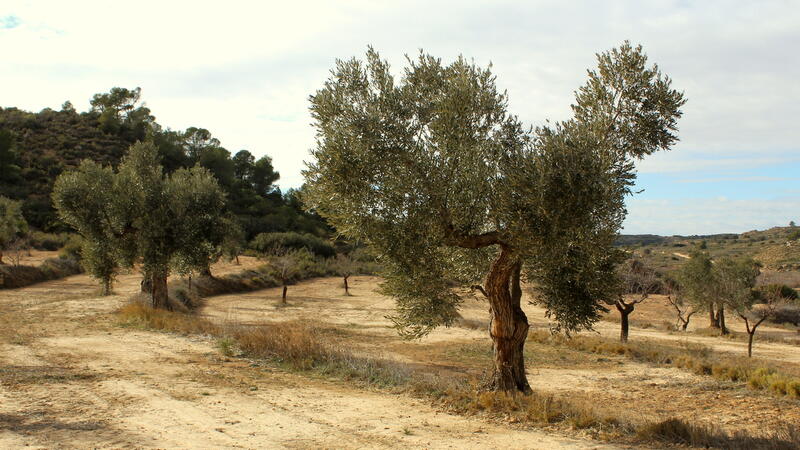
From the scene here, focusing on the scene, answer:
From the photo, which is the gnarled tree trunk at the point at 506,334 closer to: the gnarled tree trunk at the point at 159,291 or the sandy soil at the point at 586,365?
the sandy soil at the point at 586,365

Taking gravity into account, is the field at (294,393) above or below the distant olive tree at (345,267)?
below

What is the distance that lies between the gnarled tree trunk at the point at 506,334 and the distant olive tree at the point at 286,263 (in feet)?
104

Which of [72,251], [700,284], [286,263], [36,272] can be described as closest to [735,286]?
[700,284]

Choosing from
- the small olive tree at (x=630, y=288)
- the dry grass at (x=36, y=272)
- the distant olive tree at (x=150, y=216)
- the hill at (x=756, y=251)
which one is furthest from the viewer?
the hill at (x=756, y=251)

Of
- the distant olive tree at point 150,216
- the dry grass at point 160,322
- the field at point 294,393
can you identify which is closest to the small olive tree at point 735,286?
the field at point 294,393

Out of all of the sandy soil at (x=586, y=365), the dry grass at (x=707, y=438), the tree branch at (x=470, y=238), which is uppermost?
the tree branch at (x=470, y=238)

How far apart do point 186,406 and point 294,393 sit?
2.58m

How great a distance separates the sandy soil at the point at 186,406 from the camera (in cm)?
941

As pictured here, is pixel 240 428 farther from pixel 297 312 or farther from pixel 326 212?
pixel 297 312

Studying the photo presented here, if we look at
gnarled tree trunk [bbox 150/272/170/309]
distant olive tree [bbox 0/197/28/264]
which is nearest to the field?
gnarled tree trunk [bbox 150/272/170/309]

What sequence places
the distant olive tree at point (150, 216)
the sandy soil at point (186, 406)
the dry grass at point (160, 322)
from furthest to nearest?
the distant olive tree at point (150, 216), the dry grass at point (160, 322), the sandy soil at point (186, 406)

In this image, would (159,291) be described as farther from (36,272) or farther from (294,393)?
(36,272)

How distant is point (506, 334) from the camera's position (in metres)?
13.6

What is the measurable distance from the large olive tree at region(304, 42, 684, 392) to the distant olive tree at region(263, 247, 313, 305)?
32.7m
